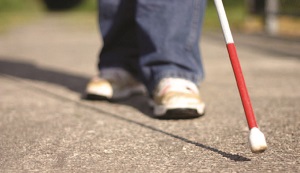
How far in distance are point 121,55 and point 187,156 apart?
103 centimetres

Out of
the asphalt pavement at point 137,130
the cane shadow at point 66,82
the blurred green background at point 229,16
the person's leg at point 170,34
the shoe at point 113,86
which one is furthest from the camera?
the blurred green background at point 229,16

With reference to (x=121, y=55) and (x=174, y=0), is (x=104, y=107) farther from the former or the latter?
(x=174, y=0)

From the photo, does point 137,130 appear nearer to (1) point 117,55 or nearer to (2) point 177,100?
(2) point 177,100

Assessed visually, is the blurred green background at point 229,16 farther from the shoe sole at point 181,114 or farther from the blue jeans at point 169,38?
the shoe sole at point 181,114

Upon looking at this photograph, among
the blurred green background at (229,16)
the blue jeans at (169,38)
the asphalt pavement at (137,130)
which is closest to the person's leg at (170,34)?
the blue jeans at (169,38)

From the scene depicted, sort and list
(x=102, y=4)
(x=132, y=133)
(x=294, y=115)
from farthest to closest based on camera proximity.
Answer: (x=102, y=4) < (x=294, y=115) < (x=132, y=133)

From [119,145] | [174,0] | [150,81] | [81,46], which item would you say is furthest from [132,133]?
[81,46]

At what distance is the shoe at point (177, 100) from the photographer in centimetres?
165

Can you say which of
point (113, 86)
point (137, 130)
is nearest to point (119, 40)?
point (113, 86)

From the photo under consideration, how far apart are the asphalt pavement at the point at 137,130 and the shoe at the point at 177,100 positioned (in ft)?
0.12

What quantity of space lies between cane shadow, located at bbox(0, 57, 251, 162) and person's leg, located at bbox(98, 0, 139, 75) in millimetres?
167

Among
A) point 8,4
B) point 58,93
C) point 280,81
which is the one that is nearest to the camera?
point 58,93

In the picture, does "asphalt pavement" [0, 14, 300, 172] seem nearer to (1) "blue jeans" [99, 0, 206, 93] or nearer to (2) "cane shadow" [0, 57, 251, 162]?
(2) "cane shadow" [0, 57, 251, 162]

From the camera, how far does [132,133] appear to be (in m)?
1.50
